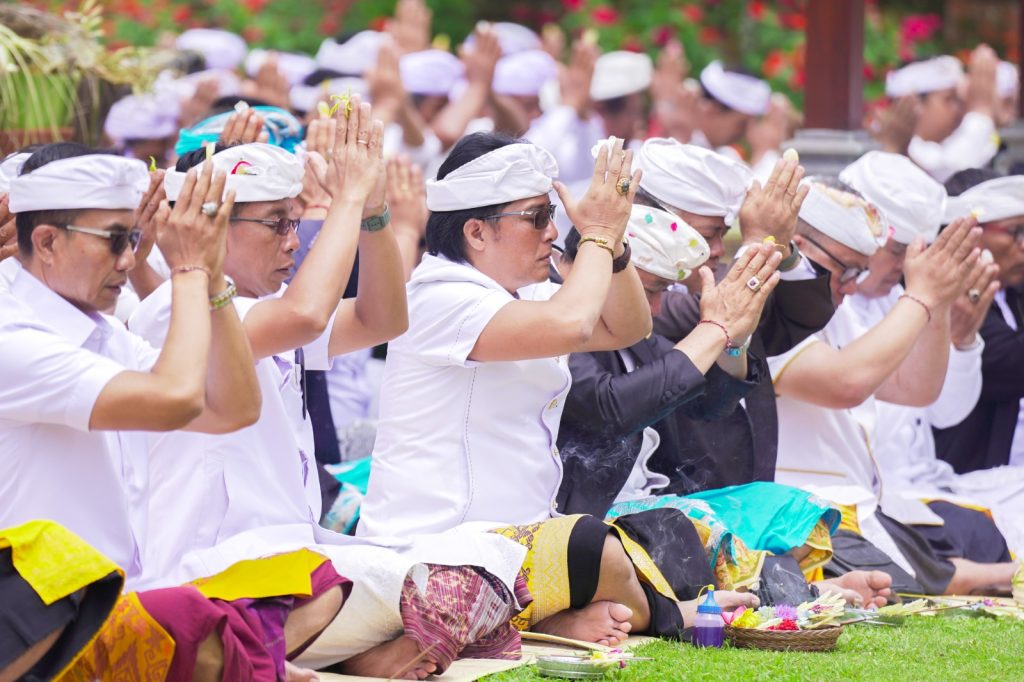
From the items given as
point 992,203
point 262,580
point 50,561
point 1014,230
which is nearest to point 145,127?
point 992,203

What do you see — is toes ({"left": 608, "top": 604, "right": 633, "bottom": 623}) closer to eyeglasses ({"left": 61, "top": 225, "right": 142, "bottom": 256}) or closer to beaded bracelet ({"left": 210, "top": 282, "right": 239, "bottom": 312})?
beaded bracelet ({"left": 210, "top": 282, "right": 239, "bottom": 312})

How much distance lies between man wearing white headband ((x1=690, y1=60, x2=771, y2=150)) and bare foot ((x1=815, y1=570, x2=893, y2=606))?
5.83 m

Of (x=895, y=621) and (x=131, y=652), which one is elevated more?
(x=131, y=652)

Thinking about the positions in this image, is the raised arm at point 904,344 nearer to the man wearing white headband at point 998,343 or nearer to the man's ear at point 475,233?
the man wearing white headband at point 998,343

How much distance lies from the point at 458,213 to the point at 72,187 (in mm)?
1484

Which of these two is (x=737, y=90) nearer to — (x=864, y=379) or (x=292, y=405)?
(x=864, y=379)

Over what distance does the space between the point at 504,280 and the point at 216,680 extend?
1.71 metres

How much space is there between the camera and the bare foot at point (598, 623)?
5.10 m

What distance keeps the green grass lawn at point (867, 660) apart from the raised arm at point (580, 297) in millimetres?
957

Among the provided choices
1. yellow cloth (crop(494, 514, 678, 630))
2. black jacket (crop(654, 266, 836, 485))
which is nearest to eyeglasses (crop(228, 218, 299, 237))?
yellow cloth (crop(494, 514, 678, 630))

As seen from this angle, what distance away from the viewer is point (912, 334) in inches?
245

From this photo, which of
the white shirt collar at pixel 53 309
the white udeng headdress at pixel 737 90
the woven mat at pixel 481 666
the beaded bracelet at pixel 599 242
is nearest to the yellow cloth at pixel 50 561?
the white shirt collar at pixel 53 309

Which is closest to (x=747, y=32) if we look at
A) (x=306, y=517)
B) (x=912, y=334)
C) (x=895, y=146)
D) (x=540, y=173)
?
(x=895, y=146)

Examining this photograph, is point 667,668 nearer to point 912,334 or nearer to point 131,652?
point 131,652
